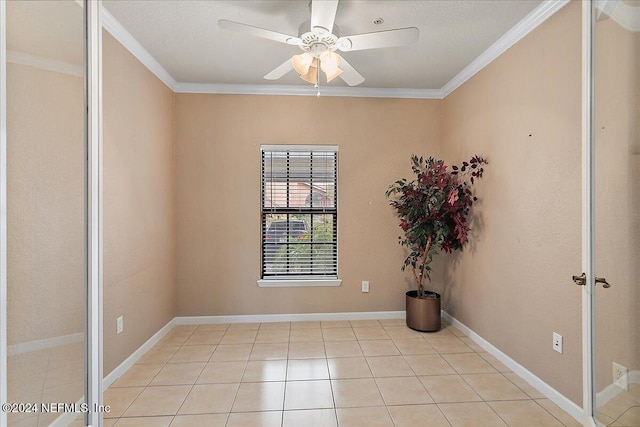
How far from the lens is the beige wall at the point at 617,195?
1.18 meters

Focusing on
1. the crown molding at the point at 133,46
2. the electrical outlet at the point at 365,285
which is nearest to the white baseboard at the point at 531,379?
the electrical outlet at the point at 365,285

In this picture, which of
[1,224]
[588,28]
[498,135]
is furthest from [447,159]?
[1,224]

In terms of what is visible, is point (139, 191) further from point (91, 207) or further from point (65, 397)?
point (65, 397)

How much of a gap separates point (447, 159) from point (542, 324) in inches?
75.5

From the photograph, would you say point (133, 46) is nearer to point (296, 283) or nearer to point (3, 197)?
point (3, 197)

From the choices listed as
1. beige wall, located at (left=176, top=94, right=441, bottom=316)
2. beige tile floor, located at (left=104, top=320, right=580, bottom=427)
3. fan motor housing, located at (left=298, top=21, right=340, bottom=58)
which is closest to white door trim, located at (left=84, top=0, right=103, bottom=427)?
beige tile floor, located at (left=104, top=320, right=580, bottom=427)

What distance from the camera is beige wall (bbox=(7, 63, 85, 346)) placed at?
0.98 metres

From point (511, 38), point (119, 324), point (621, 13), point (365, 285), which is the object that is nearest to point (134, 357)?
point (119, 324)

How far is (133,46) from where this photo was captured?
8.13 ft

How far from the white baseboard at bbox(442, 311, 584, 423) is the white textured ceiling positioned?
8.41ft

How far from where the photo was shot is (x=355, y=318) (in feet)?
11.5

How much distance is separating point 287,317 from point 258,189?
1.48 metres

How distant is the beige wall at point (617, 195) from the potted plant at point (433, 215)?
1.43m

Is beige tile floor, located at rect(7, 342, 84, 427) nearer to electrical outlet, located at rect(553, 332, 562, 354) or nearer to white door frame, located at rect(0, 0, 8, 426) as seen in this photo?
white door frame, located at rect(0, 0, 8, 426)
